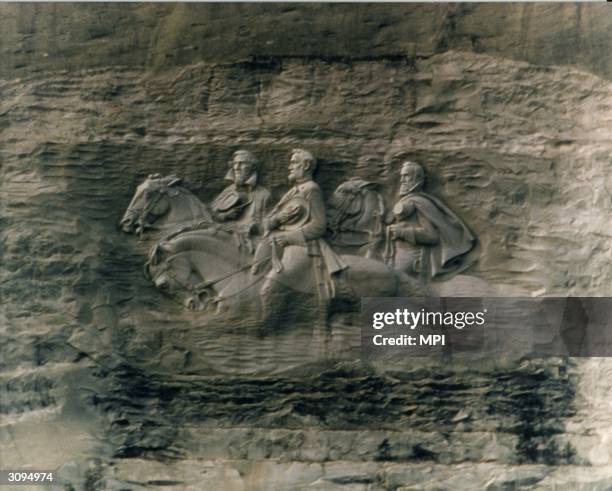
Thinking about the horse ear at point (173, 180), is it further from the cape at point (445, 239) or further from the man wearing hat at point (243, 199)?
the cape at point (445, 239)

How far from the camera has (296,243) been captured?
964 centimetres

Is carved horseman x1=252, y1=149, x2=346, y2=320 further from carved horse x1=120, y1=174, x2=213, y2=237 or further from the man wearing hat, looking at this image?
carved horse x1=120, y1=174, x2=213, y2=237

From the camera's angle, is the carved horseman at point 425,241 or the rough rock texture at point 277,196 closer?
the rough rock texture at point 277,196

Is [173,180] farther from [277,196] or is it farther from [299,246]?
[299,246]

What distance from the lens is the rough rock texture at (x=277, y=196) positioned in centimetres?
948

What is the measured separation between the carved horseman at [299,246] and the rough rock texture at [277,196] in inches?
6.2

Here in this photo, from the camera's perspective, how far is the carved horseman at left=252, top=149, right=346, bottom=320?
31.5 feet

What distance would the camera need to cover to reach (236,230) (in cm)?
970

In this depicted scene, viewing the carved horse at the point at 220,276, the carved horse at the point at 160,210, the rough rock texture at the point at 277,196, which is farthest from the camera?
the carved horse at the point at 160,210

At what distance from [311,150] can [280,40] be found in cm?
75

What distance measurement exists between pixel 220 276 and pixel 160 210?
0.57 meters

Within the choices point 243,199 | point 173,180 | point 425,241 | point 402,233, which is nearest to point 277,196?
point 243,199

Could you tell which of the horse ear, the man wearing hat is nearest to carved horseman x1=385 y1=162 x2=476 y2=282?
the man wearing hat

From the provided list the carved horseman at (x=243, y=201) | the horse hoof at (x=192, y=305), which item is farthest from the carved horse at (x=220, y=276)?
the carved horseman at (x=243, y=201)
